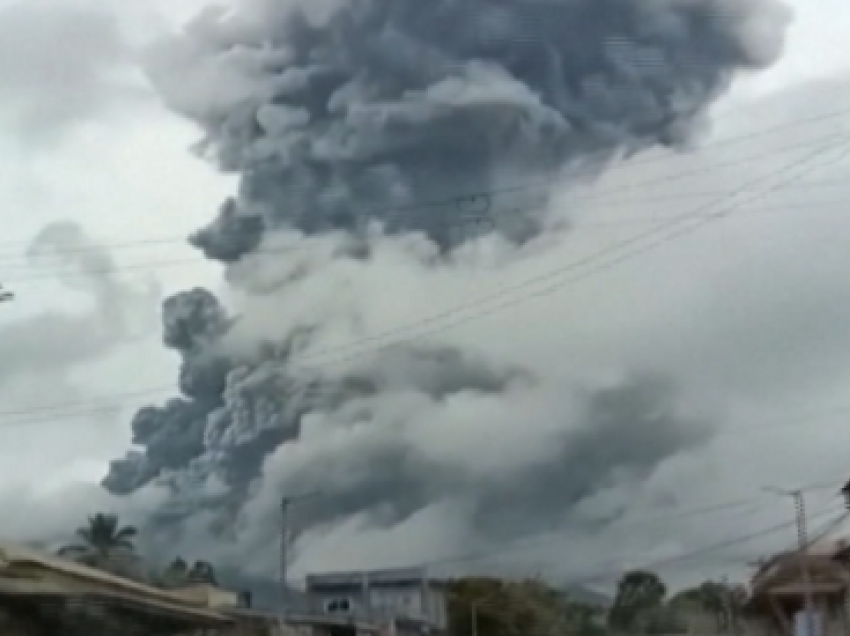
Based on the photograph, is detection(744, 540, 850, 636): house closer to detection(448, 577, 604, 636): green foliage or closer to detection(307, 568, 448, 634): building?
detection(448, 577, 604, 636): green foliage

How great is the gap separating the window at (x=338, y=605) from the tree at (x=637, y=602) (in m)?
7.86

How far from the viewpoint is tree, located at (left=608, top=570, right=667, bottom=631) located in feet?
150

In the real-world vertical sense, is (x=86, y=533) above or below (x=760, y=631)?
above

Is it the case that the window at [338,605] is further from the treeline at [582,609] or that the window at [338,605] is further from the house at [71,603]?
the house at [71,603]

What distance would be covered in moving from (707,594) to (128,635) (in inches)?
1077

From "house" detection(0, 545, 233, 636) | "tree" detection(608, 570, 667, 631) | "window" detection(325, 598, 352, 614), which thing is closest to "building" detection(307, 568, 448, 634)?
"window" detection(325, 598, 352, 614)

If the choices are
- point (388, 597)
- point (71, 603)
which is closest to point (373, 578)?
point (388, 597)

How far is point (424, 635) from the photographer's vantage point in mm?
41406

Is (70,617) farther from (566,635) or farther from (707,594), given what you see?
(707,594)

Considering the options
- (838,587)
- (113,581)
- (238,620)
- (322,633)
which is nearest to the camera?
(113,581)

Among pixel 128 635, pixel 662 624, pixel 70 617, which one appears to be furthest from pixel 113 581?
pixel 662 624

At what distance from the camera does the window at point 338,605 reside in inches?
1686

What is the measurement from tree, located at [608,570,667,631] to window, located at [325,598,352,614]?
25.8 feet

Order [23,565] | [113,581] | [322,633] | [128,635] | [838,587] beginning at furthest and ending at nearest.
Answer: [838,587] → [322,633] → [128,635] → [113,581] → [23,565]
